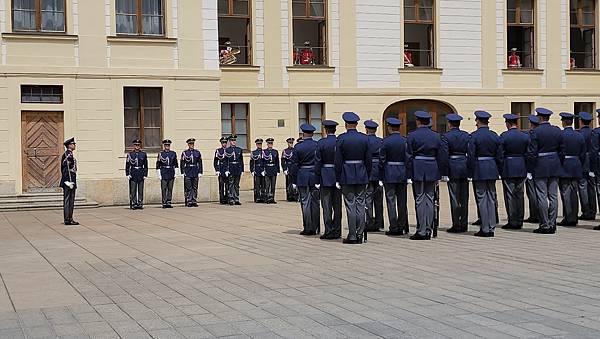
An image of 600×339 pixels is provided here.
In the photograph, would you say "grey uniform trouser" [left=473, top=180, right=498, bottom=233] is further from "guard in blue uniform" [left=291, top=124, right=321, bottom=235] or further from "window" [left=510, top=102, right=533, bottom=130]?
"window" [left=510, top=102, right=533, bottom=130]

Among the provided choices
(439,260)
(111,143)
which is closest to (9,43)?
(111,143)

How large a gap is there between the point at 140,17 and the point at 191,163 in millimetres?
4594

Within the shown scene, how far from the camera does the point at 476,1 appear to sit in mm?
31812

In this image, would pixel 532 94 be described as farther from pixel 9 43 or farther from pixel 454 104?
pixel 9 43

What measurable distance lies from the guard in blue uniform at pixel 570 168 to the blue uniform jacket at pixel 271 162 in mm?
10969

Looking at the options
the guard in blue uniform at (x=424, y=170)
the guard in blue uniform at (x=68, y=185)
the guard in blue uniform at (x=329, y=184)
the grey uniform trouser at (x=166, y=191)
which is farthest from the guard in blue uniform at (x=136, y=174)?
the guard in blue uniform at (x=424, y=170)

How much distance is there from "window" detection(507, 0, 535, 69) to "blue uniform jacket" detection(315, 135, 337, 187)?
20105 millimetres

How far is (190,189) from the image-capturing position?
2405 centimetres

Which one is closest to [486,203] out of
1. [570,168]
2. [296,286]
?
[570,168]

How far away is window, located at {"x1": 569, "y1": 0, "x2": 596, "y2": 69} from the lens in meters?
33.4

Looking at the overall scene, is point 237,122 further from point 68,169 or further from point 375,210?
point 375,210

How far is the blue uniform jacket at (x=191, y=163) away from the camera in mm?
23828

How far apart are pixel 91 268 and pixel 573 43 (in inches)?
1057

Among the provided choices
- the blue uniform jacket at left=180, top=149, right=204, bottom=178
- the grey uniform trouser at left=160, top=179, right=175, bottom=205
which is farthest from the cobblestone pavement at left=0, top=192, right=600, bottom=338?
the blue uniform jacket at left=180, top=149, right=204, bottom=178
